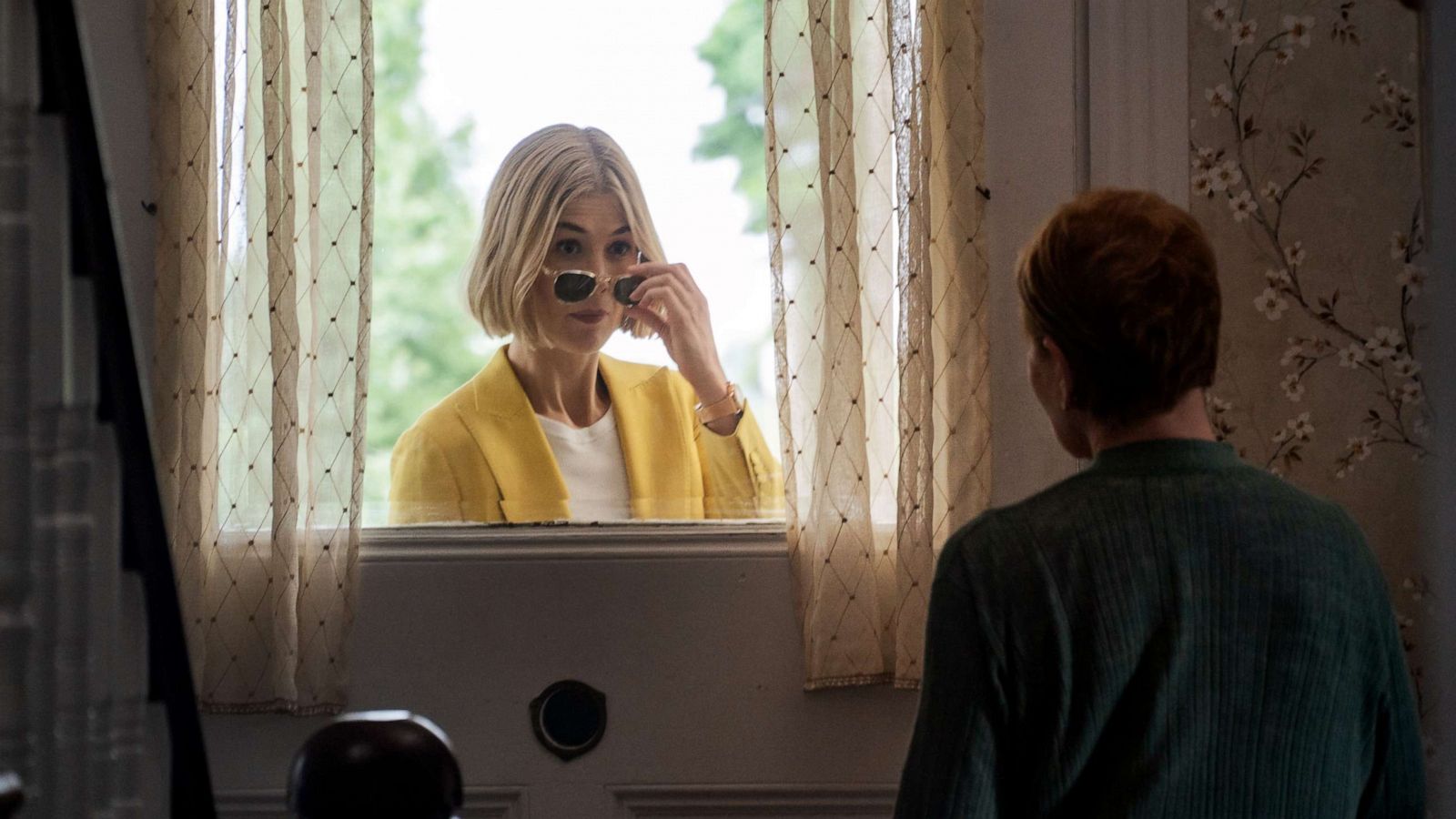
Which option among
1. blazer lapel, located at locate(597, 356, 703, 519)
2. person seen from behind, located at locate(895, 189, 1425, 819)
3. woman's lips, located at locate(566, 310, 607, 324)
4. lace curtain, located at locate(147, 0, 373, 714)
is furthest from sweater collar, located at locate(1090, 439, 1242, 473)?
lace curtain, located at locate(147, 0, 373, 714)

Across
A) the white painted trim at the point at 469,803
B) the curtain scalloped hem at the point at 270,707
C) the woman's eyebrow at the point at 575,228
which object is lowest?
the white painted trim at the point at 469,803

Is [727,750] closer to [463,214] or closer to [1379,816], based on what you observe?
[463,214]

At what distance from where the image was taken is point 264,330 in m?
2.48

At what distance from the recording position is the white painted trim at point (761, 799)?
7.96ft

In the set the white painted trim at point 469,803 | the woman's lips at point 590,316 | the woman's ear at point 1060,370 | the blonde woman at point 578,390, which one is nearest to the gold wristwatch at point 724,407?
the blonde woman at point 578,390

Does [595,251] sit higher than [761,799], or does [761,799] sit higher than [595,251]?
[595,251]

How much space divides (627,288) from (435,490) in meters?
0.53

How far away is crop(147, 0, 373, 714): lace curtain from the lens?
2.43 metres

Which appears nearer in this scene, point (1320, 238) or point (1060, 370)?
point (1060, 370)

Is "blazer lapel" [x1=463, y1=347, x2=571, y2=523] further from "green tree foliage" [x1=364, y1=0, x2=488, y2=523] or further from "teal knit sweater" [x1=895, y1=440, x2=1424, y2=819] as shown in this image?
"teal knit sweater" [x1=895, y1=440, x2=1424, y2=819]

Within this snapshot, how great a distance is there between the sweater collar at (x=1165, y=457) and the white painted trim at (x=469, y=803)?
1.59 metres

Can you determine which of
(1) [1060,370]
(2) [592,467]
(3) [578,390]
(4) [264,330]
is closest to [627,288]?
(3) [578,390]

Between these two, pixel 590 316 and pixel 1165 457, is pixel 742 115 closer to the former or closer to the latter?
pixel 590 316

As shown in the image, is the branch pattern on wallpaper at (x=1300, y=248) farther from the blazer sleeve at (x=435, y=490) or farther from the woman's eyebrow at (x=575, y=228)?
the blazer sleeve at (x=435, y=490)
